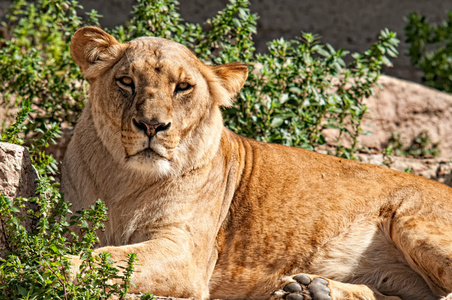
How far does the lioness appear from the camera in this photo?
3.83 m

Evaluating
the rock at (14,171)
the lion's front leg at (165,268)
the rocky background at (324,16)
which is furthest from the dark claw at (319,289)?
the rocky background at (324,16)

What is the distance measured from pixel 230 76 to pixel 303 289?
1.46 metres

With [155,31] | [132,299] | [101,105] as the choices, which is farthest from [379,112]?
[132,299]

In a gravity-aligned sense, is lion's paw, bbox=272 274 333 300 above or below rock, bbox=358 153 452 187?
below

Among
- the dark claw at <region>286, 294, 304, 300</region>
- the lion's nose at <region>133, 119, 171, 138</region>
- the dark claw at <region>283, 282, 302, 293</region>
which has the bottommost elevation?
the dark claw at <region>286, 294, 304, 300</region>

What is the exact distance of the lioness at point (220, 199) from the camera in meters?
3.83

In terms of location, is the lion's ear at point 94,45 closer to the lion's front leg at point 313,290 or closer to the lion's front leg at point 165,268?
the lion's front leg at point 165,268

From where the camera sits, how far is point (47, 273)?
9.80 feet

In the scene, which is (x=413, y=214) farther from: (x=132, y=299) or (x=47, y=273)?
(x=47, y=273)

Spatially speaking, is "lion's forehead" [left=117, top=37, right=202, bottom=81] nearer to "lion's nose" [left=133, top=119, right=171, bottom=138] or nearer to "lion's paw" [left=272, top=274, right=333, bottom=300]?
"lion's nose" [left=133, top=119, right=171, bottom=138]

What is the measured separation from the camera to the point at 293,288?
12.3 feet

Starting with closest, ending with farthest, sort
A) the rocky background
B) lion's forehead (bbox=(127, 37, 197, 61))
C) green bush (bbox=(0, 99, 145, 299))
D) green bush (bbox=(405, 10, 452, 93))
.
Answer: green bush (bbox=(0, 99, 145, 299)) → lion's forehead (bbox=(127, 37, 197, 61)) → green bush (bbox=(405, 10, 452, 93)) → the rocky background

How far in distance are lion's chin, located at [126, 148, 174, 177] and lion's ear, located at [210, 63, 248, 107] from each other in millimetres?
663

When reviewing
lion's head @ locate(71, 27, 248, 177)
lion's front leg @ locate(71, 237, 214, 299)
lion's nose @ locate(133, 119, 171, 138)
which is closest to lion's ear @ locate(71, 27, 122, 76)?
lion's head @ locate(71, 27, 248, 177)
